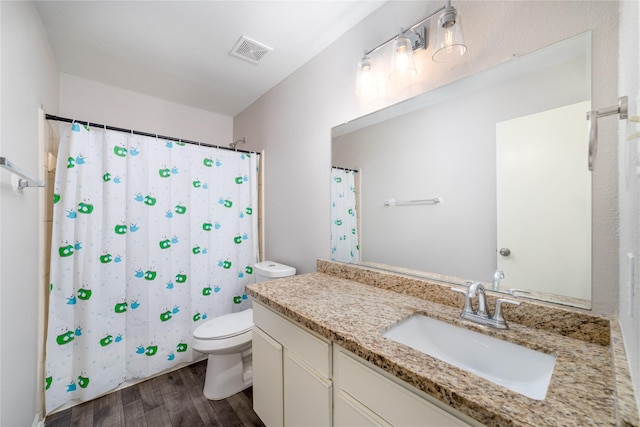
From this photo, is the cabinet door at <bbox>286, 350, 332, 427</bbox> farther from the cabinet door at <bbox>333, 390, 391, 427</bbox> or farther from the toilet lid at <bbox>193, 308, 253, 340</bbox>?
the toilet lid at <bbox>193, 308, 253, 340</bbox>

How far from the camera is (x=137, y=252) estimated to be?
1872mm

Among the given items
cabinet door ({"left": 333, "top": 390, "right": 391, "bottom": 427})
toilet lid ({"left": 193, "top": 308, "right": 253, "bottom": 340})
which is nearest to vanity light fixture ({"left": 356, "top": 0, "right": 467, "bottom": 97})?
cabinet door ({"left": 333, "top": 390, "right": 391, "bottom": 427})

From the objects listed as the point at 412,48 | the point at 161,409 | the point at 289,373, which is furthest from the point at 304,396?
the point at 412,48

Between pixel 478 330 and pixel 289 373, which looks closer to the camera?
pixel 478 330

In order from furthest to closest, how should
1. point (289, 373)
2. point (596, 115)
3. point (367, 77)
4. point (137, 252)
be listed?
point (137, 252), point (367, 77), point (289, 373), point (596, 115)

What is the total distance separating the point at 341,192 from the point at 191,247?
4.40 ft

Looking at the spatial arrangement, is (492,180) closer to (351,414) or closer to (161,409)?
(351,414)

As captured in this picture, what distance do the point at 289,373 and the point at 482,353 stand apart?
2.58 feet

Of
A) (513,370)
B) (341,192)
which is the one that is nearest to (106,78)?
(341,192)

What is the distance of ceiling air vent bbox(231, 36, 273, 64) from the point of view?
1722 mm

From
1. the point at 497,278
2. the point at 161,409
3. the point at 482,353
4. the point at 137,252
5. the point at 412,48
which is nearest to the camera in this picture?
the point at 482,353

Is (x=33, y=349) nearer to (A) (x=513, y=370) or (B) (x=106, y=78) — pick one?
(B) (x=106, y=78)

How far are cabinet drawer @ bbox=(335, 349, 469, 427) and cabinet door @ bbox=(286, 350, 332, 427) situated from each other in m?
0.12

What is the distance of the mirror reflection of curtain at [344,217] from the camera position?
5.39ft
